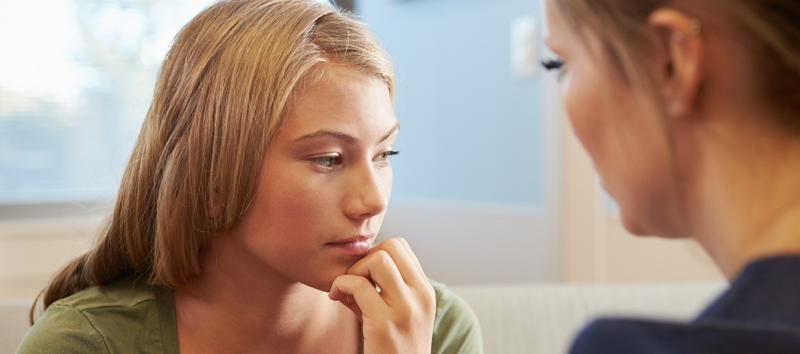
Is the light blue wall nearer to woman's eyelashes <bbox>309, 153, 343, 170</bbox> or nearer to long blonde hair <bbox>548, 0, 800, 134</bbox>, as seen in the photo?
woman's eyelashes <bbox>309, 153, 343, 170</bbox>

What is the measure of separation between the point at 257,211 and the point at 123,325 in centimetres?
25

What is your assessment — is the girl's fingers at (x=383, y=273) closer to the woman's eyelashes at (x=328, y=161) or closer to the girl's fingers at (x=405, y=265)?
the girl's fingers at (x=405, y=265)

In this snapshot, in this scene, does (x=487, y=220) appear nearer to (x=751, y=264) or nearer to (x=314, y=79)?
(x=314, y=79)

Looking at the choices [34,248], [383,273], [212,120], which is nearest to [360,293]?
[383,273]

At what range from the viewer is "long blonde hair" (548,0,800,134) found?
665 millimetres

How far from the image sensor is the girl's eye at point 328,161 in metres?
1.28

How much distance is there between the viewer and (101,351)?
1.33 m

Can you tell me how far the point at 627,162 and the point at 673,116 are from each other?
0.19ft

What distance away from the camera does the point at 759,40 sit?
2.20 feet

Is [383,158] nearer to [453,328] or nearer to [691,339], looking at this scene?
[453,328]

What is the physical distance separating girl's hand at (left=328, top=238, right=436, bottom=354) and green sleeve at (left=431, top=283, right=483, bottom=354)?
101 millimetres

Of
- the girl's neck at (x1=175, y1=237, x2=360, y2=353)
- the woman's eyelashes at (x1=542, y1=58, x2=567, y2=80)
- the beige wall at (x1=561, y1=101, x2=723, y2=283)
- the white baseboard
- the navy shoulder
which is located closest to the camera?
the navy shoulder

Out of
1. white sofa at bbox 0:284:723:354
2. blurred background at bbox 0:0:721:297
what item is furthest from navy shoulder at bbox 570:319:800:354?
blurred background at bbox 0:0:721:297

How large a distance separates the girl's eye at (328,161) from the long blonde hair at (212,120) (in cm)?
7
